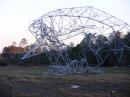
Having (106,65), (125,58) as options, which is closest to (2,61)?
(106,65)

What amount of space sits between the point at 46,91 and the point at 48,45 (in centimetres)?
1433

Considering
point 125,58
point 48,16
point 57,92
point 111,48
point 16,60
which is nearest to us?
point 57,92

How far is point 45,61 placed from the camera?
1877 inches

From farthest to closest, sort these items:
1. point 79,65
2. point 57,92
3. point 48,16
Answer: point 79,65
point 48,16
point 57,92

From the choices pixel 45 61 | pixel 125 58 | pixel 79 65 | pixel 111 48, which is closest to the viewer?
pixel 79 65

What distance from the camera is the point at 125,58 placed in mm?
38969

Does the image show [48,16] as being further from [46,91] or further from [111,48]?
[46,91]

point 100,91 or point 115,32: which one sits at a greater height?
point 115,32

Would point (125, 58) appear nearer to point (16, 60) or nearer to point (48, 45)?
point (48, 45)

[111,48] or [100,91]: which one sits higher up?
[111,48]

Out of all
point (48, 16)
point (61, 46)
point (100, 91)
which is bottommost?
point (100, 91)

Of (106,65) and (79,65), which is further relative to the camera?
(106,65)

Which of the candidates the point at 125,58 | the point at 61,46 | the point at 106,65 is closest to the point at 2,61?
the point at 106,65

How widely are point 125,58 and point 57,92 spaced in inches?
958
